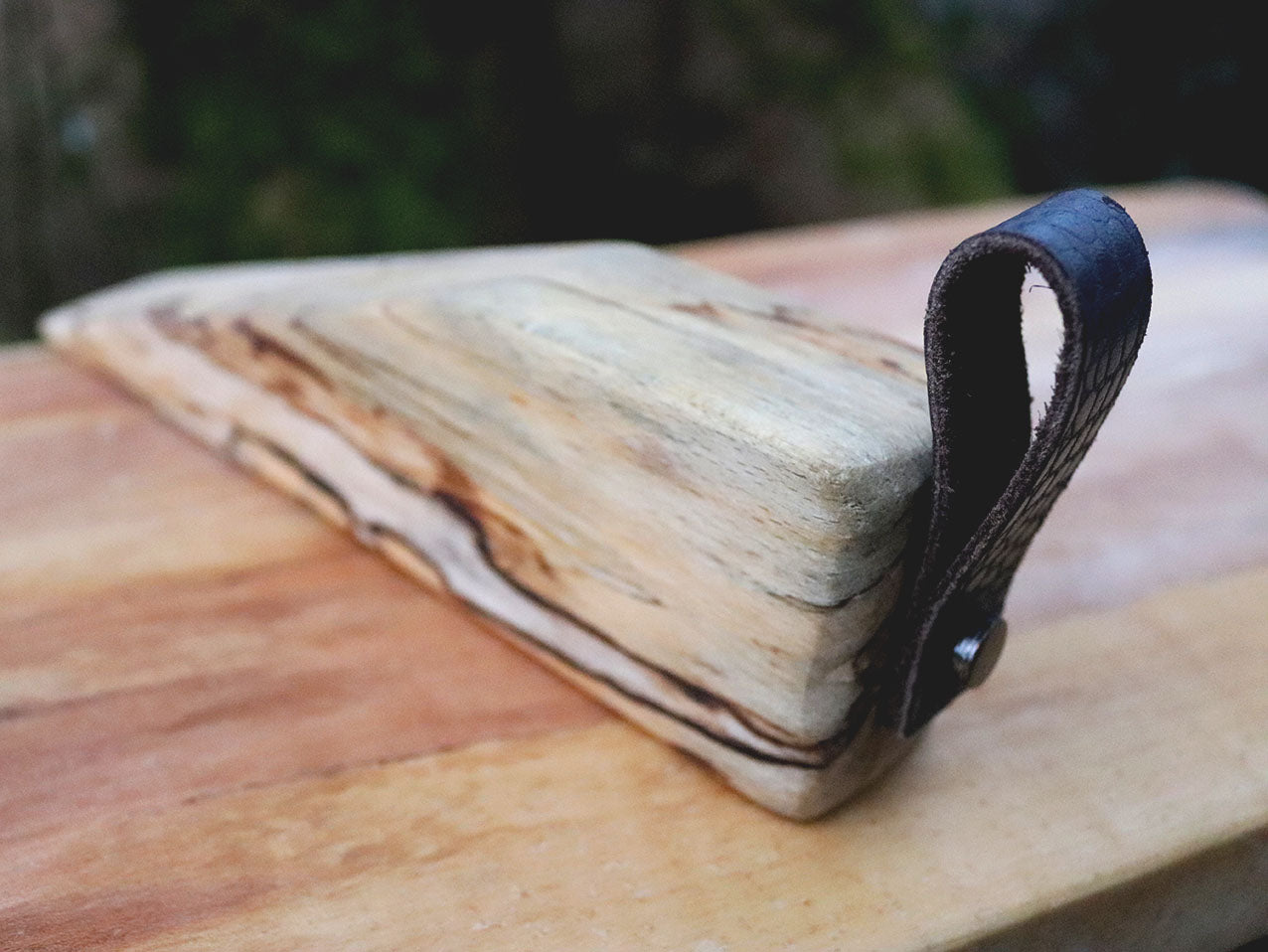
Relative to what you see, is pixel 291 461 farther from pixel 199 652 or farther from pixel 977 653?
pixel 977 653

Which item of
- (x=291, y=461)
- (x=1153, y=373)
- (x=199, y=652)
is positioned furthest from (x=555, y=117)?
(x=199, y=652)

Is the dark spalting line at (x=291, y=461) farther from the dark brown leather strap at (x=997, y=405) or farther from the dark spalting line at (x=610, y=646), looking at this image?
the dark brown leather strap at (x=997, y=405)

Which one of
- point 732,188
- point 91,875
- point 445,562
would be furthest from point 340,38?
point 91,875

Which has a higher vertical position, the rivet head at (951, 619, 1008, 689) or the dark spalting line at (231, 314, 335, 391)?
the dark spalting line at (231, 314, 335, 391)

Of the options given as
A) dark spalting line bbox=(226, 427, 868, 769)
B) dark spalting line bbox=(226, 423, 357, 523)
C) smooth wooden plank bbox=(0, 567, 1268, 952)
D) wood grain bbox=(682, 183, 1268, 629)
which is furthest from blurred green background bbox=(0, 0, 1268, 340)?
smooth wooden plank bbox=(0, 567, 1268, 952)

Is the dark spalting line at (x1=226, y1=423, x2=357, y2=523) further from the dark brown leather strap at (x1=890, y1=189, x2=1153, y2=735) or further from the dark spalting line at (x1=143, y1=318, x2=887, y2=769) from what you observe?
the dark brown leather strap at (x1=890, y1=189, x2=1153, y2=735)

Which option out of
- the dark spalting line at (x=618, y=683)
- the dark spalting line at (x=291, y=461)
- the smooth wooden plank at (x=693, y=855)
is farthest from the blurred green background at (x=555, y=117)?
the smooth wooden plank at (x=693, y=855)

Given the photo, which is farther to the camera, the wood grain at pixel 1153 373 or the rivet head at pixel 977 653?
the wood grain at pixel 1153 373
